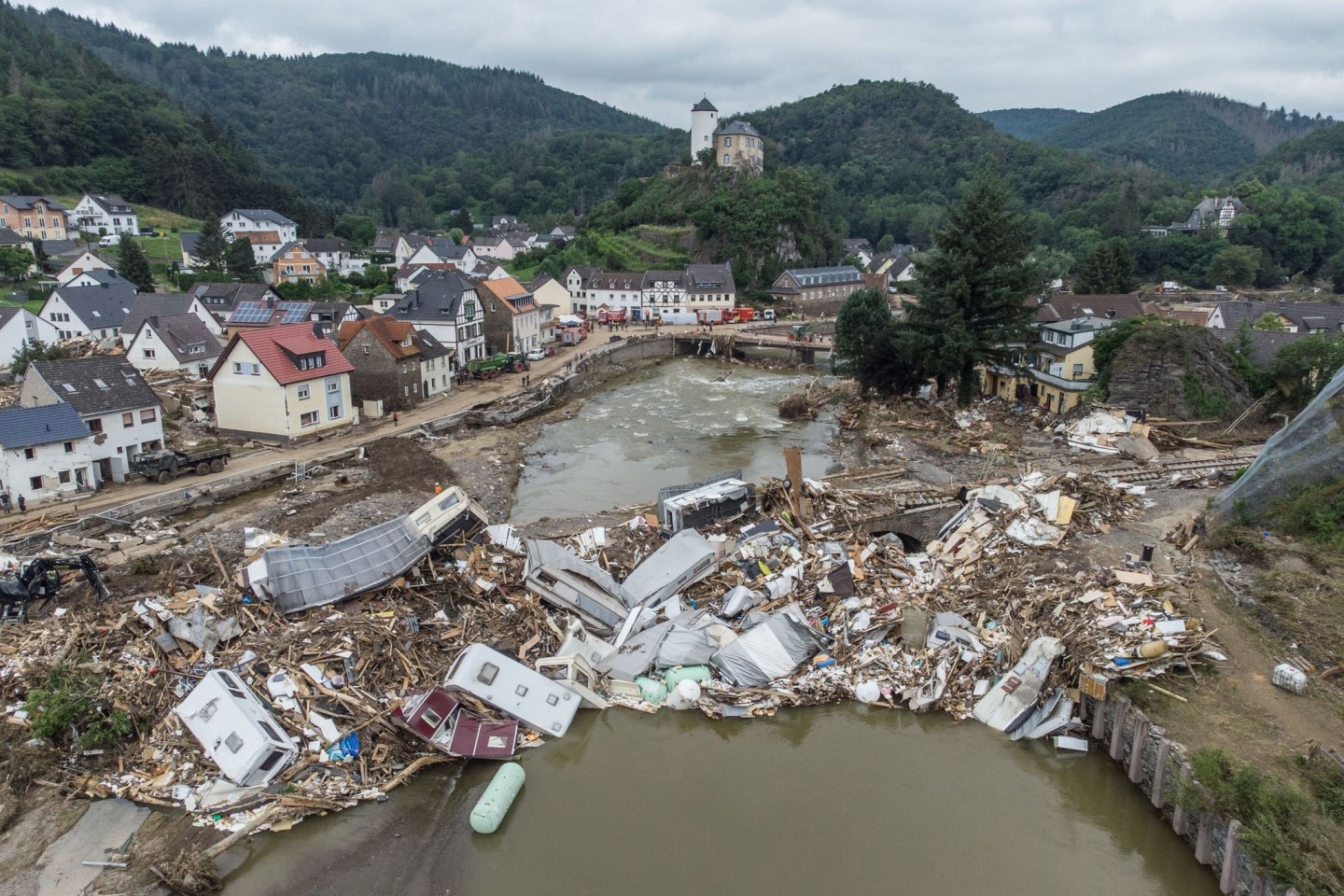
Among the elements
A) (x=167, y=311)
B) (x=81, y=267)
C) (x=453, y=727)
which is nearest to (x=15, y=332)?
(x=167, y=311)

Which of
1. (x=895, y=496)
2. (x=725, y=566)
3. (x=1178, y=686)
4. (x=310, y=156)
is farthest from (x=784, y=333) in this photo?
(x=310, y=156)

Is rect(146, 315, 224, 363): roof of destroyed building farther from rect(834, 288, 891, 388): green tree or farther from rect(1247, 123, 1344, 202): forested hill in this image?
rect(1247, 123, 1344, 202): forested hill

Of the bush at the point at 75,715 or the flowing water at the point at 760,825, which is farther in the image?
the bush at the point at 75,715

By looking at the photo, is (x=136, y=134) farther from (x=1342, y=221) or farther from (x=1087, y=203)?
(x=1342, y=221)

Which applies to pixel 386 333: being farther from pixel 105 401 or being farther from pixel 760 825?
pixel 760 825

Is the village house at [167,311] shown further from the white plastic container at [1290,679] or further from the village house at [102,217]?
the white plastic container at [1290,679]

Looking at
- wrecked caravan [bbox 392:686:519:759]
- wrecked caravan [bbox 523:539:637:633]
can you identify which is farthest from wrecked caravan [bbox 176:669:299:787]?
wrecked caravan [bbox 523:539:637:633]

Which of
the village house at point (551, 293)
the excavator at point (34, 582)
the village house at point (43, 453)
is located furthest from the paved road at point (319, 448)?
the village house at point (551, 293)
